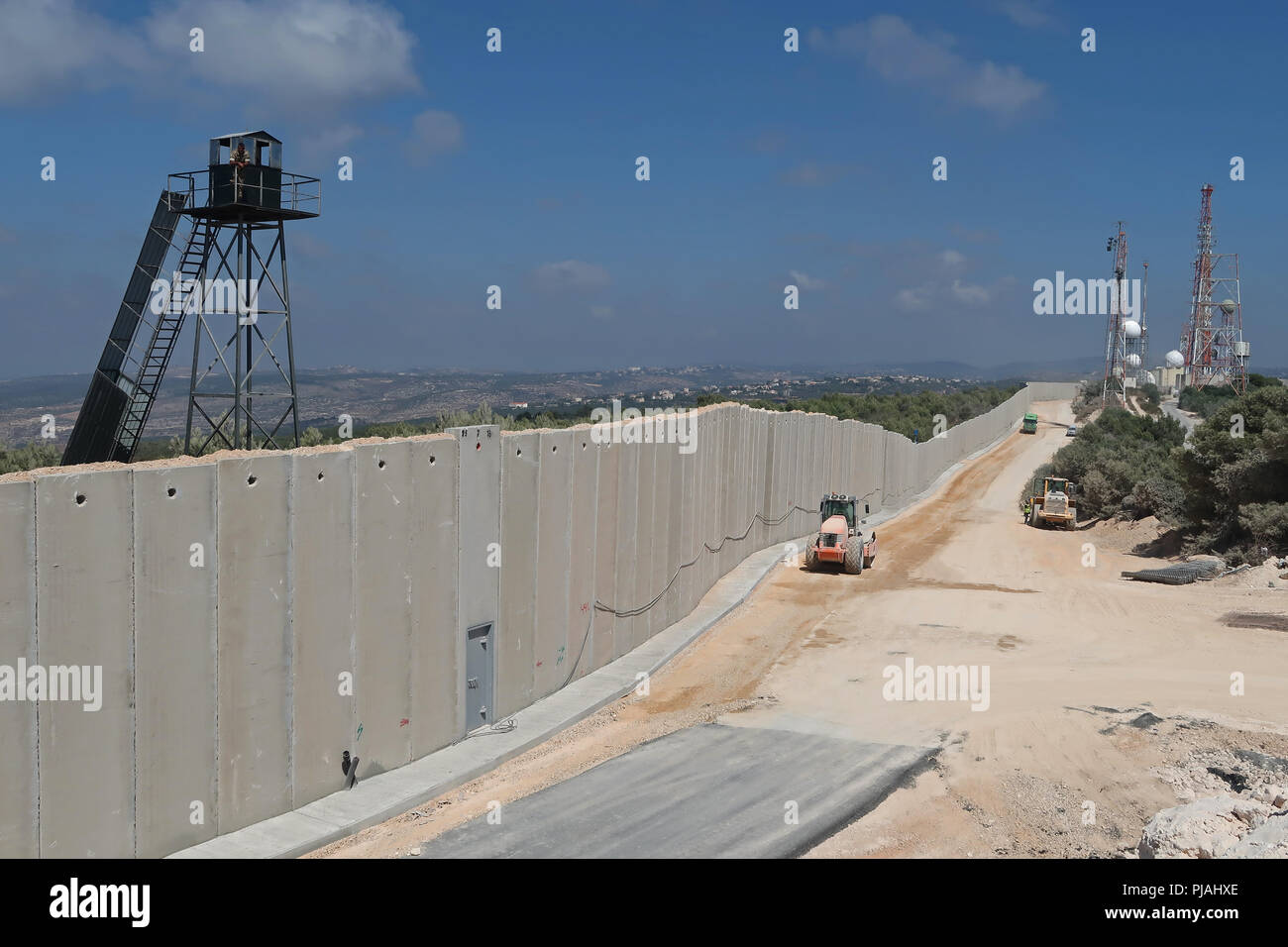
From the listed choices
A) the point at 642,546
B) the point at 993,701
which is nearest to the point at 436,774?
the point at 642,546

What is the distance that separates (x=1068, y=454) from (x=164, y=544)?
40.2 metres

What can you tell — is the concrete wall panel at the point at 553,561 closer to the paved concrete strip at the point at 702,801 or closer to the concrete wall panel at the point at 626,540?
the concrete wall panel at the point at 626,540

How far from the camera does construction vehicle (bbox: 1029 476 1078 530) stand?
34031mm

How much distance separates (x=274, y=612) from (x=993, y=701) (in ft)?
31.0

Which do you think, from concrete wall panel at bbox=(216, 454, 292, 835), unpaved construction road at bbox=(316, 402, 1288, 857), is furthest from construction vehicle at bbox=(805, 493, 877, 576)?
concrete wall panel at bbox=(216, 454, 292, 835)

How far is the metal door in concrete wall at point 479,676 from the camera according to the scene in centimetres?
1086

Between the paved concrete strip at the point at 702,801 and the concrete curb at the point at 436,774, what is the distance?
692 millimetres

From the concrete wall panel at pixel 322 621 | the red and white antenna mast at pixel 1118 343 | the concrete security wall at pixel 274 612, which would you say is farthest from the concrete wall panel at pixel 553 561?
the red and white antenna mast at pixel 1118 343

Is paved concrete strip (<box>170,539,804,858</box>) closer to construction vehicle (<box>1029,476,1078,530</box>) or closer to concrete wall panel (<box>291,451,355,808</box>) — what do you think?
concrete wall panel (<box>291,451,355,808</box>)

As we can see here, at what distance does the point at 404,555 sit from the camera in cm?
977

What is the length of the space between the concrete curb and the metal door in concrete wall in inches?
8.8

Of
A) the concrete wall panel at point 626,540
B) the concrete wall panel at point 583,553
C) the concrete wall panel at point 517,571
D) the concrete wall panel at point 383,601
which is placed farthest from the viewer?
the concrete wall panel at point 626,540
